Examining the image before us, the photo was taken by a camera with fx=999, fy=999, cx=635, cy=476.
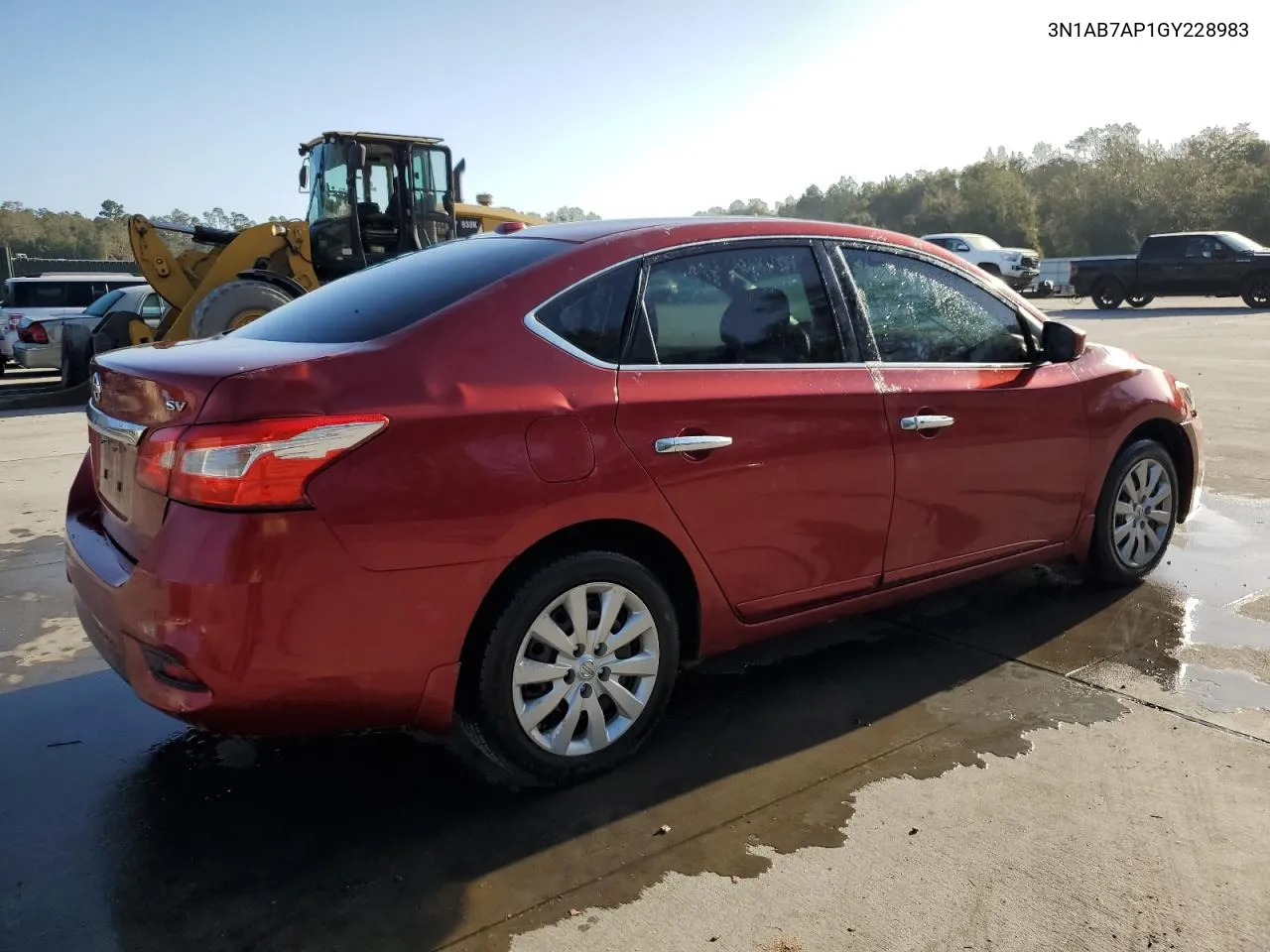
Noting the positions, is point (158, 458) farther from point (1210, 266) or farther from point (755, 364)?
point (1210, 266)

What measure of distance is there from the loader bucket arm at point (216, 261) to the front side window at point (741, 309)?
10.0 meters

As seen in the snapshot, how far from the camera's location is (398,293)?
3178mm

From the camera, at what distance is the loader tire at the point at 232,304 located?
10.9 meters

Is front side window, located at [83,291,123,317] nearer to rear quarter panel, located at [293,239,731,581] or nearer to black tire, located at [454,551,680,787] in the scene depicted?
rear quarter panel, located at [293,239,731,581]

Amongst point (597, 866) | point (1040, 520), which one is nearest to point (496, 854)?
point (597, 866)

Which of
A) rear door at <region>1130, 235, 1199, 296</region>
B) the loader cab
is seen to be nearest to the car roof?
the loader cab

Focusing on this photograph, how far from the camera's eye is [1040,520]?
4242 mm

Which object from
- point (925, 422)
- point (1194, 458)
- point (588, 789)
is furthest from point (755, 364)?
point (1194, 458)

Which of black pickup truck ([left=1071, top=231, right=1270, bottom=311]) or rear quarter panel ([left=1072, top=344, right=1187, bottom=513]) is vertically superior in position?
black pickup truck ([left=1071, top=231, right=1270, bottom=311])

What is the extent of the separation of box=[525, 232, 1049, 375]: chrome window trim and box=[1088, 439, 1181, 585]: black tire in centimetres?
74

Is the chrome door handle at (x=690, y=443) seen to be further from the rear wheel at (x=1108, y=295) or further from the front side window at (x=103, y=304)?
the rear wheel at (x=1108, y=295)

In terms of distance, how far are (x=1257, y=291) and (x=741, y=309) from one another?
26.7m

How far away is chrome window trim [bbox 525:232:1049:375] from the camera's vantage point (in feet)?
9.77

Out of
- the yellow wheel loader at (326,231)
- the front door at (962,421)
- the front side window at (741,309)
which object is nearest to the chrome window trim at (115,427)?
the front side window at (741,309)
